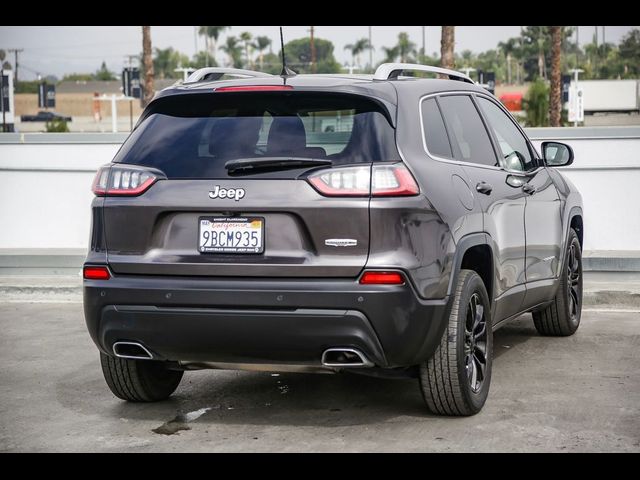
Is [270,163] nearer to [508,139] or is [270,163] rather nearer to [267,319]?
[267,319]

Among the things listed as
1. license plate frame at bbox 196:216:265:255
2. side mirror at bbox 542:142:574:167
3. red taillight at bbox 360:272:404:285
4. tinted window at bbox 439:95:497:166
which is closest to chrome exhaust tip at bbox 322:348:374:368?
red taillight at bbox 360:272:404:285

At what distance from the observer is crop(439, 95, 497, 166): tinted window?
641 cm

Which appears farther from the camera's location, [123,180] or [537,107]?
[537,107]

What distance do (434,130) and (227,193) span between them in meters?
1.25

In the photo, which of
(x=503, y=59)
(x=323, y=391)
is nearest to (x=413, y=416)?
(x=323, y=391)

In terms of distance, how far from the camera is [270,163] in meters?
5.52

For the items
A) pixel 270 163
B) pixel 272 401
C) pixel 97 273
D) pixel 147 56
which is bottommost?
pixel 272 401

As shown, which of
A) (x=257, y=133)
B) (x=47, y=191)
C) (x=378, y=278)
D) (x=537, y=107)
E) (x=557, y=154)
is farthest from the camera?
(x=537, y=107)

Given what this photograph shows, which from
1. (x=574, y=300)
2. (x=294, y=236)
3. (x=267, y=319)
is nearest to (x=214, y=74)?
(x=294, y=236)

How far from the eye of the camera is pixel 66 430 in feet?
19.8

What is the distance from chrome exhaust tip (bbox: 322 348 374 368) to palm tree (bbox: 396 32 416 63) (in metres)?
144

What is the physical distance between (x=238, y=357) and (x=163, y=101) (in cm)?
141

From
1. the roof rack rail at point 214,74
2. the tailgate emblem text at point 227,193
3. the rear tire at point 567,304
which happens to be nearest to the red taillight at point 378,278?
the tailgate emblem text at point 227,193

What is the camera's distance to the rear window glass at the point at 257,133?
5562mm
